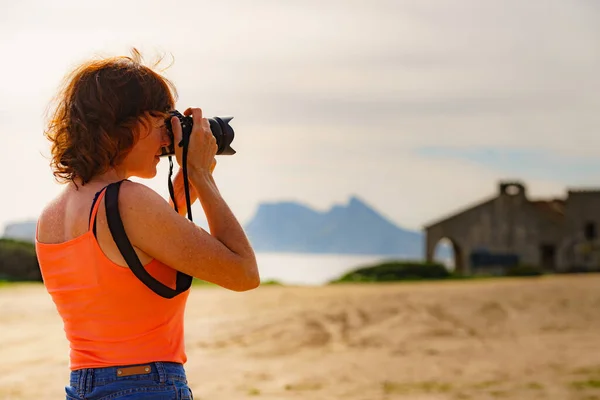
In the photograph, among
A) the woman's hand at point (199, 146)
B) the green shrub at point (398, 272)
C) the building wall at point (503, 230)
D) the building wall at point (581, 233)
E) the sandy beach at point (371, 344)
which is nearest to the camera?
the woman's hand at point (199, 146)

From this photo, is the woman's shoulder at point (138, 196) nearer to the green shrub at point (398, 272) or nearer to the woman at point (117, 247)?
the woman at point (117, 247)

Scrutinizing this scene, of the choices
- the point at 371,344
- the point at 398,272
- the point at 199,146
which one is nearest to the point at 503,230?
the point at 398,272

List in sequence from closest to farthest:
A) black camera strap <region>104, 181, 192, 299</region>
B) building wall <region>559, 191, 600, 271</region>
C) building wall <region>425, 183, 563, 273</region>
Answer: black camera strap <region>104, 181, 192, 299</region>
building wall <region>559, 191, 600, 271</region>
building wall <region>425, 183, 563, 273</region>

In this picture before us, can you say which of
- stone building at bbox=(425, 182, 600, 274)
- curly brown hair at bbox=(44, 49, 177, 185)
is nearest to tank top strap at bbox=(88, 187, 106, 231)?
curly brown hair at bbox=(44, 49, 177, 185)

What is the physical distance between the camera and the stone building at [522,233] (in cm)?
2817

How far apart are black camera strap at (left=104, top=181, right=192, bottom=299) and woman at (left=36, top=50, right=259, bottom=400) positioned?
0.01m

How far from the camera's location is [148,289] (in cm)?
183

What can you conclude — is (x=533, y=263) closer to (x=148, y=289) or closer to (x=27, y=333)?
(x=27, y=333)

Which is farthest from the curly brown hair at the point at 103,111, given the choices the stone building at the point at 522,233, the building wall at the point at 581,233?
the building wall at the point at 581,233

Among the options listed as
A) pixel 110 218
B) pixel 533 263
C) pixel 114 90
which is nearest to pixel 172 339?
pixel 110 218

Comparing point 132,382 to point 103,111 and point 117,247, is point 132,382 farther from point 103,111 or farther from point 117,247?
point 103,111

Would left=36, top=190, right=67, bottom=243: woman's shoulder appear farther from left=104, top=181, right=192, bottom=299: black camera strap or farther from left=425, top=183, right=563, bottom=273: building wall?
left=425, top=183, right=563, bottom=273: building wall

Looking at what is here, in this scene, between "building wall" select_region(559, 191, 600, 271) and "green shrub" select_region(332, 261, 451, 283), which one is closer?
"green shrub" select_region(332, 261, 451, 283)

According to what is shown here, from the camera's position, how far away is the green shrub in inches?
853
